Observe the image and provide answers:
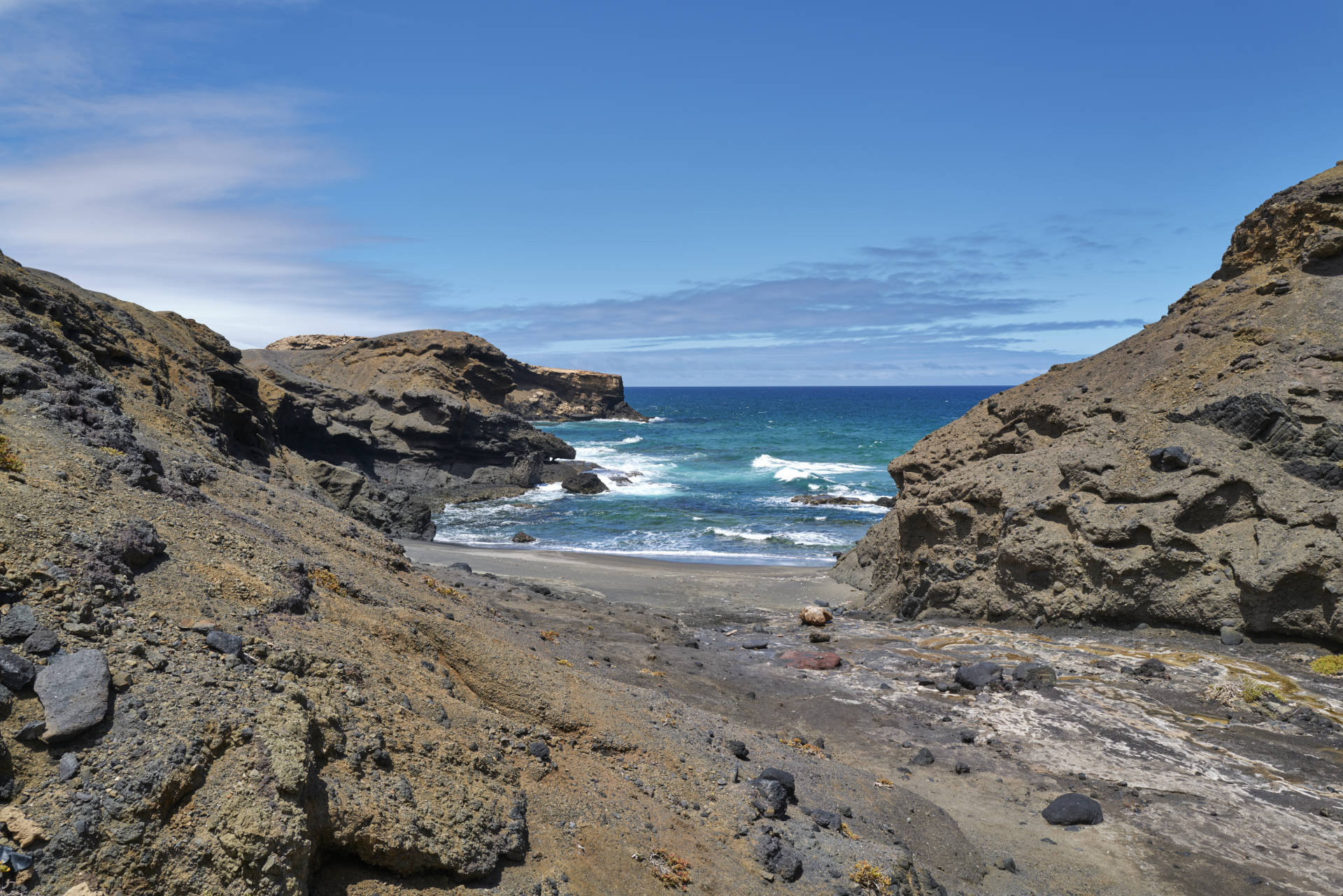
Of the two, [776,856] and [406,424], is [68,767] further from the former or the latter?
[406,424]

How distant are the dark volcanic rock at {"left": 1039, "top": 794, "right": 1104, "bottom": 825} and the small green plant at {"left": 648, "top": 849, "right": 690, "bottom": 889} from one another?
12.3 ft

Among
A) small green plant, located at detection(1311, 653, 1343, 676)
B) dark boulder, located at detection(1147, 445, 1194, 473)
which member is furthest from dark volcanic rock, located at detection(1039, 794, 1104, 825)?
dark boulder, located at detection(1147, 445, 1194, 473)

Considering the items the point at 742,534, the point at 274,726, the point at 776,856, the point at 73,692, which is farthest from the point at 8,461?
the point at 742,534

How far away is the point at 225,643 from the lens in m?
4.10

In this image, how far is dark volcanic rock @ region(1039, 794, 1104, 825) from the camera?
21.2ft

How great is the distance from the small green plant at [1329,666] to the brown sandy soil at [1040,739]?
15 centimetres

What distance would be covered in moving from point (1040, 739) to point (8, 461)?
909 cm

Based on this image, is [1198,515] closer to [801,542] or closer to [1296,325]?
[1296,325]

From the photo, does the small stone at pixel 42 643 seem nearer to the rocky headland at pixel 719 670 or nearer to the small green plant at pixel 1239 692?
the rocky headland at pixel 719 670

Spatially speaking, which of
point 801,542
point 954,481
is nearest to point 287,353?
point 801,542

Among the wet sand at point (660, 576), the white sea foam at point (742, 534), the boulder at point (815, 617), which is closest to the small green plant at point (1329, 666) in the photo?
the boulder at point (815, 617)

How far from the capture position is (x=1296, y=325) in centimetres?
1118

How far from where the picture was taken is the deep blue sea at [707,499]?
2592 cm

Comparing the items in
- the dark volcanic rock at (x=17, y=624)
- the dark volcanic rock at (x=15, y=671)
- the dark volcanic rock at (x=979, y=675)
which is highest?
the dark volcanic rock at (x=17, y=624)
